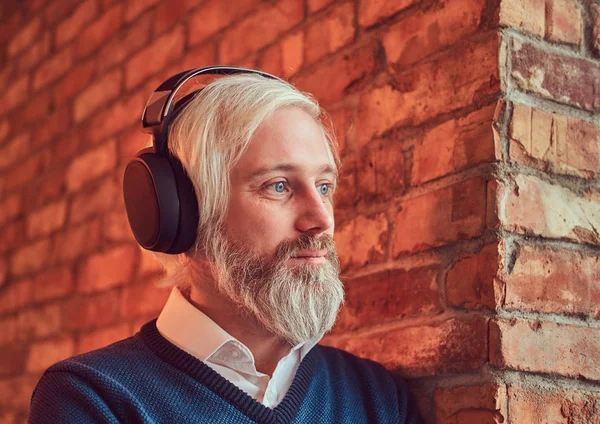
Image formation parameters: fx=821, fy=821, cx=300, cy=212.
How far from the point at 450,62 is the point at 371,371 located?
2.04 feet

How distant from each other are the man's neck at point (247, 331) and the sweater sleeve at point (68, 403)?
0.28m

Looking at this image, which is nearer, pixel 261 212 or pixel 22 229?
pixel 261 212

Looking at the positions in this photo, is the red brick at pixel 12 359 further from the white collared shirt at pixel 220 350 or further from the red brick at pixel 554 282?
the red brick at pixel 554 282

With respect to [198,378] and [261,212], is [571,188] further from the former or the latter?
[198,378]

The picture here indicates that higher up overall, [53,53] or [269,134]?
[53,53]

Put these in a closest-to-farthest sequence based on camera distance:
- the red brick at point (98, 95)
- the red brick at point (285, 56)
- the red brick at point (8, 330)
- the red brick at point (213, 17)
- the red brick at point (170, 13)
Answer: the red brick at point (285, 56), the red brick at point (213, 17), the red brick at point (170, 13), the red brick at point (98, 95), the red brick at point (8, 330)

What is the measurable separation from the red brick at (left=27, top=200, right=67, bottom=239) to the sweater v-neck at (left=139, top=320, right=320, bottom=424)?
5.28 ft

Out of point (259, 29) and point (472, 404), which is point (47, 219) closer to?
point (259, 29)

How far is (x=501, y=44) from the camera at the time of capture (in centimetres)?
146

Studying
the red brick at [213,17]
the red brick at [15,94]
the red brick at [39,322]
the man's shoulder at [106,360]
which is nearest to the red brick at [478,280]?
the man's shoulder at [106,360]

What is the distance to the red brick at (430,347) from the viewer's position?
1442mm

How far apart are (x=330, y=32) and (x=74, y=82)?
5.09 ft

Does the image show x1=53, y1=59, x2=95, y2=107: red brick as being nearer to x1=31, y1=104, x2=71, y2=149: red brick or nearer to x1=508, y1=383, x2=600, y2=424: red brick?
x1=31, y1=104, x2=71, y2=149: red brick

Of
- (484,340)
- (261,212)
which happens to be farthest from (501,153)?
(261,212)
